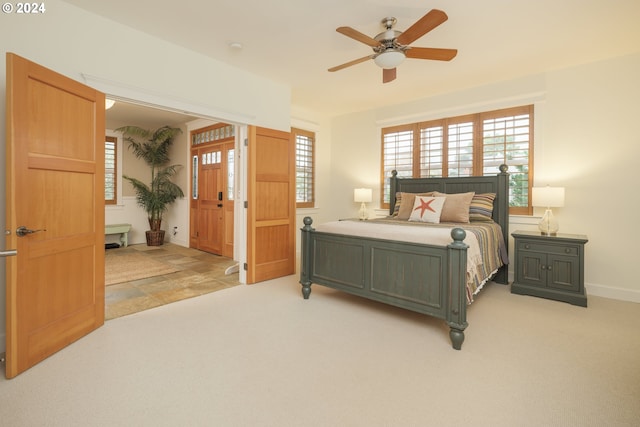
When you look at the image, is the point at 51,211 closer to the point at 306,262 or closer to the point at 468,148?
the point at 306,262

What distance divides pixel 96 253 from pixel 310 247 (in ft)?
6.57

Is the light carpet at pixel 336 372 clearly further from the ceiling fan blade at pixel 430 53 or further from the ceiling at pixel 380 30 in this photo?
the ceiling at pixel 380 30

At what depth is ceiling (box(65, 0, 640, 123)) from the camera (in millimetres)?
2619

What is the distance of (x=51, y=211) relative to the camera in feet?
7.35

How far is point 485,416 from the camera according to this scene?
1.64 meters

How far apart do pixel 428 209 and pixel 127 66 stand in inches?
141

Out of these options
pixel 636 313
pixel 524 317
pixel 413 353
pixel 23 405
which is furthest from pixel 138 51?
pixel 636 313

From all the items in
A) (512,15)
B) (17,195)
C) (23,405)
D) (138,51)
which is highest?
(512,15)

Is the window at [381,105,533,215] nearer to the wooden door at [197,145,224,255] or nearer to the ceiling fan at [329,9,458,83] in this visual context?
the ceiling fan at [329,9,458,83]

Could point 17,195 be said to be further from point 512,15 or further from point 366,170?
point 366,170

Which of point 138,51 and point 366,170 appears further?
point 366,170

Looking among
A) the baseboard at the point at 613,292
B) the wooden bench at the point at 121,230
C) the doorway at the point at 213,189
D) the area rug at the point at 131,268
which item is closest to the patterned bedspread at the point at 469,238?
the baseboard at the point at 613,292

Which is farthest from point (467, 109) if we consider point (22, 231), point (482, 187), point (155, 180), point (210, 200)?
point (155, 180)

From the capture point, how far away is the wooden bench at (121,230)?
6.38 meters
